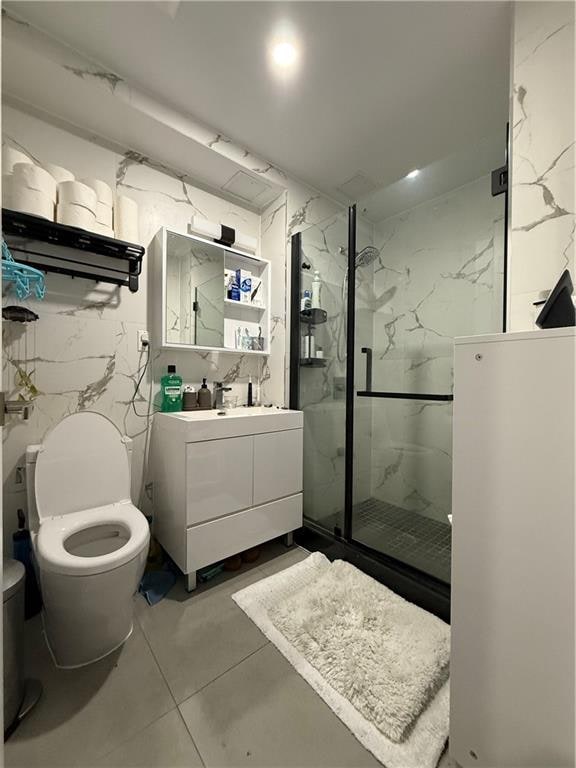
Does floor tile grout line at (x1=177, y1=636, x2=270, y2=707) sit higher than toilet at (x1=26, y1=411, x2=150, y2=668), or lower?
lower

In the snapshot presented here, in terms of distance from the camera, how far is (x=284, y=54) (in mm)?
1328

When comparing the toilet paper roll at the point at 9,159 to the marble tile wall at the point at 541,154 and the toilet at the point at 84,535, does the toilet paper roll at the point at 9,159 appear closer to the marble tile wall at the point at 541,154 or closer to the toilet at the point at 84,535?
the toilet at the point at 84,535

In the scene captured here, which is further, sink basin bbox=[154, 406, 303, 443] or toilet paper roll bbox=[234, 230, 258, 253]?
toilet paper roll bbox=[234, 230, 258, 253]

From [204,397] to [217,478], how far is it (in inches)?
22.5

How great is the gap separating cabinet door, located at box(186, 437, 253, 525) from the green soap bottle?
44 cm

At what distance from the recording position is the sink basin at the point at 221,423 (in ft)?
4.81

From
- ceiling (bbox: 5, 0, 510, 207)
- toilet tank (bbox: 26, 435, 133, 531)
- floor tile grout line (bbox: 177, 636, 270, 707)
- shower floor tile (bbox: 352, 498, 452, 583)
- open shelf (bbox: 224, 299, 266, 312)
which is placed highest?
ceiling (bbox: 5, 0, 510, 207)

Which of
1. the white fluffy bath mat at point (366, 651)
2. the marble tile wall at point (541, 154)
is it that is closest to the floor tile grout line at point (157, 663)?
the white fluffy bath mat at point (366, 651)

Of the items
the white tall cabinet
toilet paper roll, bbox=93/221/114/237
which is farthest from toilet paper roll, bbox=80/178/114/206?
the white tall cabinet

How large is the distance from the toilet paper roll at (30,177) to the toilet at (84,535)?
39.0 inches

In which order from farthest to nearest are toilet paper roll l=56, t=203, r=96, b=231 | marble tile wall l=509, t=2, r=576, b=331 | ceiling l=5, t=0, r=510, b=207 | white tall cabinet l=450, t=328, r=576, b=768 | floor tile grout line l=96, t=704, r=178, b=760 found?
toilet paper roll l=56, t=203, r=96, b=231
ceiling l=5, t=0, r=510, b=207
marble tile wall l=509, t=2, r=576, b=331
floor tile grout line l=96, t=704, r=178, b=760
white tall cabinet l=450, t=328, r=576, b=768

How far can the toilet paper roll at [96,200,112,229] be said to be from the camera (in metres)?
1.51

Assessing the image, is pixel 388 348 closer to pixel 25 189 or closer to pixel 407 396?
pixel 407 396

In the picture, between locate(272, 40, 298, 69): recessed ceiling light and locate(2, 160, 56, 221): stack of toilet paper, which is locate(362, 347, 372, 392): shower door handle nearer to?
locate(272, 40, 298, 69): recessed ceiling light
